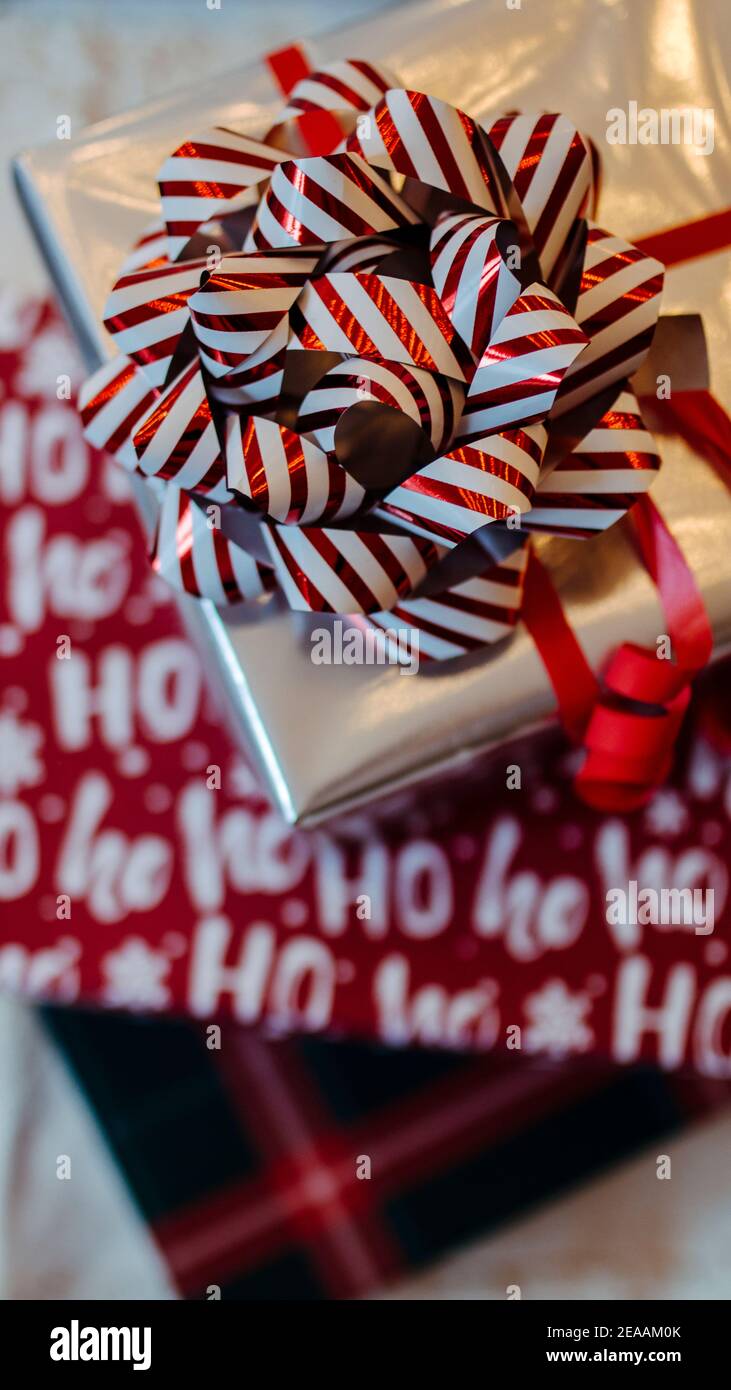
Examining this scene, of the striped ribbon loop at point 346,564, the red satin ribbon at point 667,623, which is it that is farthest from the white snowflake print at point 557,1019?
the striped ribbon loop at point 346,564

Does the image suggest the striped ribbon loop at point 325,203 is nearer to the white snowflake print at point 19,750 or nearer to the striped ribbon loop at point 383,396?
the striped ribbon loop at point 383,396

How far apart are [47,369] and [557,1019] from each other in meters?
0.47

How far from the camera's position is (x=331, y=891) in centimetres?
61

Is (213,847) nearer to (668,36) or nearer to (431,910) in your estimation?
(431,910)

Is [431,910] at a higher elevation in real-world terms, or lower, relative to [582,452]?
lower

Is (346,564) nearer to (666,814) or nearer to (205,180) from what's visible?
(205,180)

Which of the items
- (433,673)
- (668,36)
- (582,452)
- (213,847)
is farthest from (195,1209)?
(668,36)

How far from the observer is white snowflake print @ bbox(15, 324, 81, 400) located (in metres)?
0.66

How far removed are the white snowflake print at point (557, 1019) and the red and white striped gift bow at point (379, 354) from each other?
0.75 ft

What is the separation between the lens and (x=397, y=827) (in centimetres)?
61

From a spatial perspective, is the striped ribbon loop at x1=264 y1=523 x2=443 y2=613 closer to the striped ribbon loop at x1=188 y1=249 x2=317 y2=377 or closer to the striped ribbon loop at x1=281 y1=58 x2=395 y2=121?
the striped ribbon loop at x1=188 y1=249 x2=317 y2=377

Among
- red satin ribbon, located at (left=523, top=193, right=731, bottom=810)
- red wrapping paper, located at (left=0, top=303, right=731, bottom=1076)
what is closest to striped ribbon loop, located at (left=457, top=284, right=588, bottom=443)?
red satin ribbon, located at (left=523, top=193, right=731, bottom=810)

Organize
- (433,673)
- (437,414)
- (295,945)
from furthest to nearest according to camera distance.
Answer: (295,945)
(433,673)
(437,414)
